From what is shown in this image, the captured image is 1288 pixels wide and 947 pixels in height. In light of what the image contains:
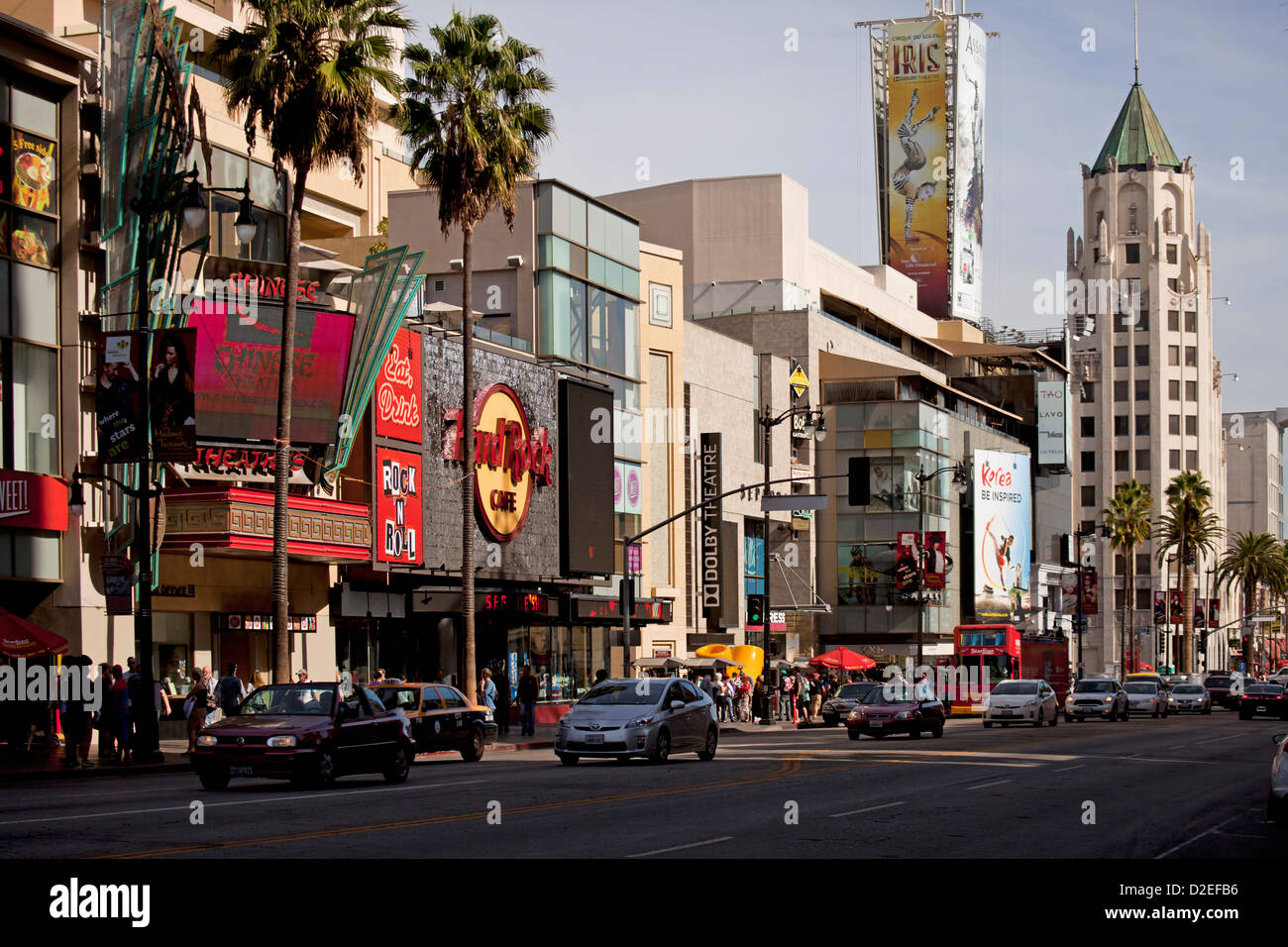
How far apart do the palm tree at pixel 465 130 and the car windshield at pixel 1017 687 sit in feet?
59.6

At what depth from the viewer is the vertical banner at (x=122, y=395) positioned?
29125 millimetres

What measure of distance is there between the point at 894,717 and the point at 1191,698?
1338 inches

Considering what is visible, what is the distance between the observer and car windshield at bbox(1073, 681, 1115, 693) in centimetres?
5466

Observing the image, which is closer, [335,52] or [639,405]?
[335,52]

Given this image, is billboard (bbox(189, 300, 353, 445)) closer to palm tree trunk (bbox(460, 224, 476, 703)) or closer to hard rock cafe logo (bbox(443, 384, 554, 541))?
palm tree trunk (bbox(460, 224, 476, 703))

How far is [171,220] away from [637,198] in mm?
55647

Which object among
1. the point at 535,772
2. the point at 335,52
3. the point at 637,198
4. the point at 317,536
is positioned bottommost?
the point at 535,772

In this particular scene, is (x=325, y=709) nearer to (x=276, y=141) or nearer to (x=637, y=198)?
(x=276, y=141)

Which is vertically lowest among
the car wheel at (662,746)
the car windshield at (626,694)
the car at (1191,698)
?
the car at (1191,698)

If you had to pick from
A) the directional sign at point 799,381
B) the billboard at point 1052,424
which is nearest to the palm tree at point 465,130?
the directional sign at point 799,381

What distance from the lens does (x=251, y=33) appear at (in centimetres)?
3303

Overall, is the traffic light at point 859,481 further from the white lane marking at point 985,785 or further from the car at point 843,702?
the white lane marking at point 985,785

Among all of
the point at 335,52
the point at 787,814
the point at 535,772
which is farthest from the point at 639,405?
the point at 787,814

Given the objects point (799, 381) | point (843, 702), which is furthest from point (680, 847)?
point (799, 381)
